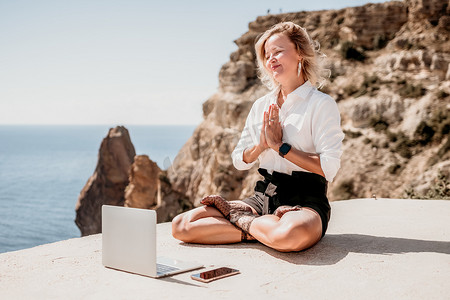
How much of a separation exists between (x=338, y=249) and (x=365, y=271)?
1.81 feet

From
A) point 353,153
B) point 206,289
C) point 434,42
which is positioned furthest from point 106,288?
point 434,42

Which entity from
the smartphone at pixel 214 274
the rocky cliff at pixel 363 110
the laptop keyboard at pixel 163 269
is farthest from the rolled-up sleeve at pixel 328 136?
the rocky cliff at pixel 363 110

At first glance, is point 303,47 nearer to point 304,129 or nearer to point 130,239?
point 304,129

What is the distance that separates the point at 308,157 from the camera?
3219 mm

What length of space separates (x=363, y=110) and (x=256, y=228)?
1688 centimetres

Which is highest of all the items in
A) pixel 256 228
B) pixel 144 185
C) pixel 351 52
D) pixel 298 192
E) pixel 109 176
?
pixel 351 52

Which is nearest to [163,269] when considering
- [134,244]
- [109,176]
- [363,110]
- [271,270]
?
[134,244]

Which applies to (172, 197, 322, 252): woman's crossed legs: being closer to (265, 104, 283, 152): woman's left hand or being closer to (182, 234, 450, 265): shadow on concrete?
(182, 234, 450, 265): shadow on concrete

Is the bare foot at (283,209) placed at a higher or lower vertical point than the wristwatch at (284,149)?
lower

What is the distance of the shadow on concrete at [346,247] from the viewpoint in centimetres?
317

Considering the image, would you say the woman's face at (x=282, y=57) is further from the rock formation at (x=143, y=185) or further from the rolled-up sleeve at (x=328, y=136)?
the rock formation at (x=143, y=185)

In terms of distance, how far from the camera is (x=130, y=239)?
2.82 metres

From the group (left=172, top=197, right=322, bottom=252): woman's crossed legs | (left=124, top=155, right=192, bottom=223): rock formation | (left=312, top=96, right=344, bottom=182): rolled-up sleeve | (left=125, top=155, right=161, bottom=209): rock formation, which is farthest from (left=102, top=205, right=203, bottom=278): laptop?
(left=125, top=155, right=161, bottom=209): rock formation

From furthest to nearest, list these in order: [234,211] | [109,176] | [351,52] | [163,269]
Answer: [109,176] → [351,52] → [234,211] → [163,269]
